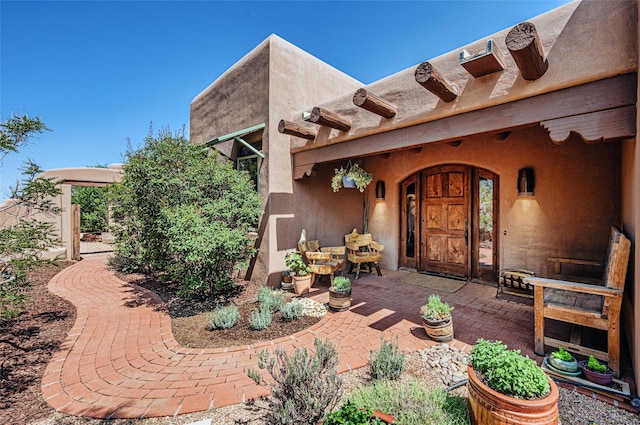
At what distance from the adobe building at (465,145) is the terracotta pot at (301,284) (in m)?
0.63

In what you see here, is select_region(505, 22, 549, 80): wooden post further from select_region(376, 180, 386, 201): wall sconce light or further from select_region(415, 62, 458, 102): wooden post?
select_region(376, 180, 386, 201): wall sconce light

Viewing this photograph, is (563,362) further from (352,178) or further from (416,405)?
(352,178)

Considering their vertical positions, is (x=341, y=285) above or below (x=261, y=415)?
above

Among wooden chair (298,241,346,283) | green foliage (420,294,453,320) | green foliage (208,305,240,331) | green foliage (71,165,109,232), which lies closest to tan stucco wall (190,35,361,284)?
wooden chair (298,241,346,283)

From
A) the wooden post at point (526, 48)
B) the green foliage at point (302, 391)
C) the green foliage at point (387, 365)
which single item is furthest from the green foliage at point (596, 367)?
the wooden post at point (526, 48)

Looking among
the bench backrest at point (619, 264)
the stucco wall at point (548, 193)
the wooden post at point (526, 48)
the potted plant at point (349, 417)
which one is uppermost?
the wooden post at point (526, 48)

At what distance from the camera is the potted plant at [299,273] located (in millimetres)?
5320

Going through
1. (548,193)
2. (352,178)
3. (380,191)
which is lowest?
(548,193)

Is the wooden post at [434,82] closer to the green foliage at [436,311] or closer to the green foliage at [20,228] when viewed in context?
the green foliage at [436,311]

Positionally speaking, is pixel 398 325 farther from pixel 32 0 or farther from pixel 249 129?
pixel 32 0

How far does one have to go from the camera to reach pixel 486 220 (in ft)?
19.7

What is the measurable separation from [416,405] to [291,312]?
2.44 m

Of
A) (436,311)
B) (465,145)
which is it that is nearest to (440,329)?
(436,311)

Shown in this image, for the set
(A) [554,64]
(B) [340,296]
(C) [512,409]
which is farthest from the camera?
(B) [340,296]
